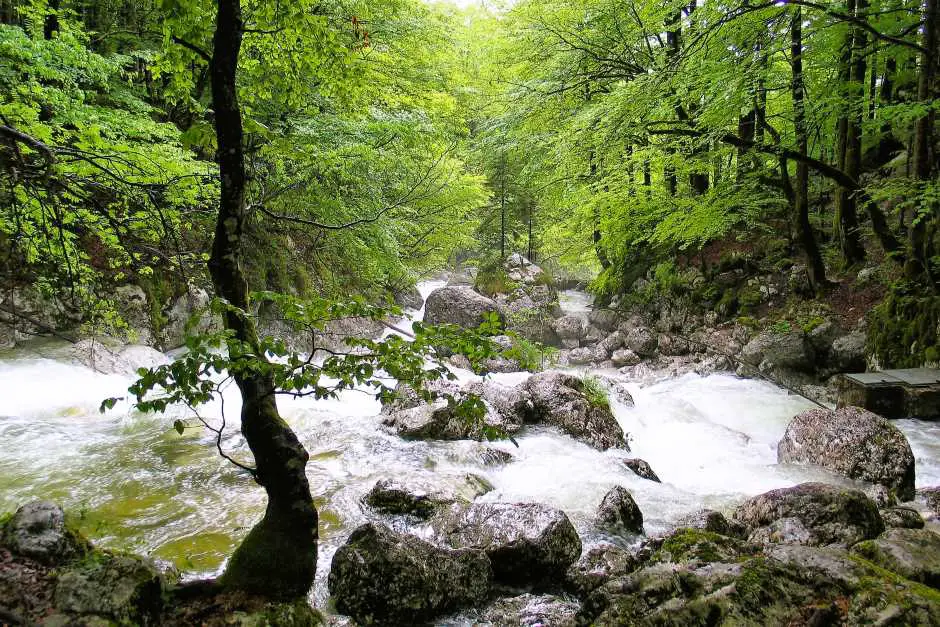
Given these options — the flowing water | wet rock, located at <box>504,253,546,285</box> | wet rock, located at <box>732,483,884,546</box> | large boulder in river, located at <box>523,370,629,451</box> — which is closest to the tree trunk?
the flowing water

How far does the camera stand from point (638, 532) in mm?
4625

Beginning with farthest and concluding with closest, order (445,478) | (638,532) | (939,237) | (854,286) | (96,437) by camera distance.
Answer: (854,286)
(939,237)
(96,437)
(445,478)
(638,532)

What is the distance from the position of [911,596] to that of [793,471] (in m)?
4.75

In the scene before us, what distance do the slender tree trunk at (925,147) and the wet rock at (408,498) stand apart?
7430 mm

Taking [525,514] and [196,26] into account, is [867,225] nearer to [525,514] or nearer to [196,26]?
[525,514]

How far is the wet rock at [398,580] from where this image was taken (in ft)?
10.6

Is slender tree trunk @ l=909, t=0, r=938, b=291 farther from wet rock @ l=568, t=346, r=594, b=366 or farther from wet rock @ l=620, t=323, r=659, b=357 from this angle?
wet rock @ l=568, t=346, r=594, b=366

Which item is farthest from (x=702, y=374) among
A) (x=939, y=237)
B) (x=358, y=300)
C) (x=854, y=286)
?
(x=358, y=300)

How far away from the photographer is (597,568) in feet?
12.3

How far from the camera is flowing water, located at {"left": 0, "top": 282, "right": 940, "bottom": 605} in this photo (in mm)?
4621

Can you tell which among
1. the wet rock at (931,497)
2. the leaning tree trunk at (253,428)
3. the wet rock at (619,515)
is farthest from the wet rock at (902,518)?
the leaning tree trunk at (253,428)

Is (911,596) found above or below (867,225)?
below

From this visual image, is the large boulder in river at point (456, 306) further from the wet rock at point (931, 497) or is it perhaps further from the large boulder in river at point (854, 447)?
the wet rock at point (931, 497)

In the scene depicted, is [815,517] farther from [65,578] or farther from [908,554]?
[65,578]
